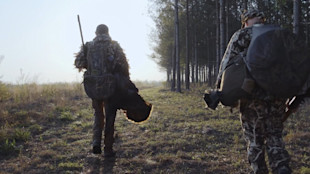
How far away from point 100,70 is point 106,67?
4.5 inches

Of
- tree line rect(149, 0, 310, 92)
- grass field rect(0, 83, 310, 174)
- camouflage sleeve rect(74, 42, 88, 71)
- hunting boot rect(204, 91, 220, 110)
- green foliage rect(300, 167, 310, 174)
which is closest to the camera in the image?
hunting boot rect(204, 91, 220, 110)

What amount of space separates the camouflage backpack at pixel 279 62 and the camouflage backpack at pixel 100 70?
2.67 m

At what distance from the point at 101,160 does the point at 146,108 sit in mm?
1217

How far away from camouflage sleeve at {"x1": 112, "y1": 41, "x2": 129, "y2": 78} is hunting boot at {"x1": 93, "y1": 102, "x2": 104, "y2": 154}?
0.73 metres

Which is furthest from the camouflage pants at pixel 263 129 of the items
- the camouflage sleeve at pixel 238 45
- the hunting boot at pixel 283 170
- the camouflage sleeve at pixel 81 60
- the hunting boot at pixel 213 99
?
the camouflage sleeve at pixel 81 60

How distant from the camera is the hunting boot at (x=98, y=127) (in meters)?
5.30

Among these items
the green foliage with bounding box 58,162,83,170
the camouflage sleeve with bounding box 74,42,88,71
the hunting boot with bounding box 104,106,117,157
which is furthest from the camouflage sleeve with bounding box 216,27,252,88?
the green foliage with bounding box 58,162,83,170

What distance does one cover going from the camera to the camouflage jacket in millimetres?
5305

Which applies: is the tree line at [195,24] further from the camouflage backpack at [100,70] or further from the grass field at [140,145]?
the camouflage backpack at [100,70]

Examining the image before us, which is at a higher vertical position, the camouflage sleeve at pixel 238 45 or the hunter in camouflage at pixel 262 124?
the camouflage sleeve at pixel 238 45

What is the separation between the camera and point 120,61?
5309 mm

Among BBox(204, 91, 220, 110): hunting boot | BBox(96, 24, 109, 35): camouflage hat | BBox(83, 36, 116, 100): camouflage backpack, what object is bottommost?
BBox(204, 91, 220, 110): hunting boot

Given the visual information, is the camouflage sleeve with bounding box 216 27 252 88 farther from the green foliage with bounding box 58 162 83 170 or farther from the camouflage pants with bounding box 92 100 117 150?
the green foliage with bounding box 58 162 83 170

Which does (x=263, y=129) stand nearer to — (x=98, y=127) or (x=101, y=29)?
(x=98, y=127)
